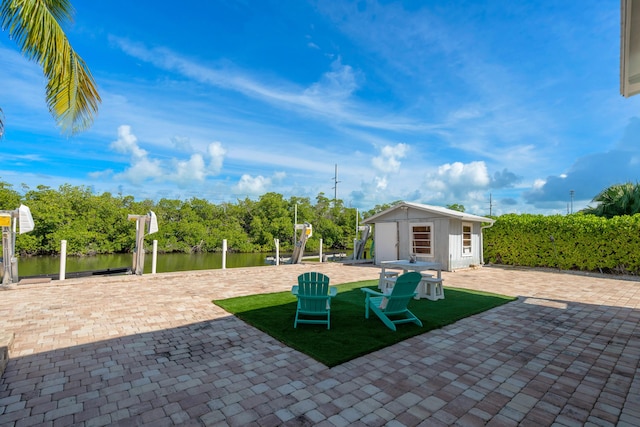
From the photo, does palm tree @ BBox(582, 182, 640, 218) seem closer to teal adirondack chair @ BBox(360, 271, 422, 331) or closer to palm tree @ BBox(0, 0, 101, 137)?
teal adirondack chair @ BBox(360, 271, 422, 331)

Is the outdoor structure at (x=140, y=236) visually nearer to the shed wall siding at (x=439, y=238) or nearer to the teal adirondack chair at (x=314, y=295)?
the teal adirondack chair at (x=314, y=295)

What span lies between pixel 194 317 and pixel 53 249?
80.3ft

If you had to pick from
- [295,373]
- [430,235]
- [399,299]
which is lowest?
[295,373]

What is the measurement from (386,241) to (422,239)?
1592 millimetres

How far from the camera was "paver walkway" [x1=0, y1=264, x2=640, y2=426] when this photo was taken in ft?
7.51

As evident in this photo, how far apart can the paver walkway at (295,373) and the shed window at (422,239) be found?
6287mm

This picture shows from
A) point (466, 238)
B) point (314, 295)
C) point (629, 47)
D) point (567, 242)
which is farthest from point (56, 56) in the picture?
point (567, 242)

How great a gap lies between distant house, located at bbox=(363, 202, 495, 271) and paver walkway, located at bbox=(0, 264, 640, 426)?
5897mm

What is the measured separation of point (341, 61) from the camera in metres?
14.5

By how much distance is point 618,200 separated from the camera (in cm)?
1270

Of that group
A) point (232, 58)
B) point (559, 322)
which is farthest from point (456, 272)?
point (232, 58)

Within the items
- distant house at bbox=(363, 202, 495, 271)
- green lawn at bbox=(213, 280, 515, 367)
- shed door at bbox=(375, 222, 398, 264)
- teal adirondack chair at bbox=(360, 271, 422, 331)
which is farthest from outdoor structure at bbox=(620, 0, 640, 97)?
shed door at bbox=(375, 222, 398, 264)

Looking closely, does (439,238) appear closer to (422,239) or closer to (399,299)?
(422,239)

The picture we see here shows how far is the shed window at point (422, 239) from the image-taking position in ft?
38.3
